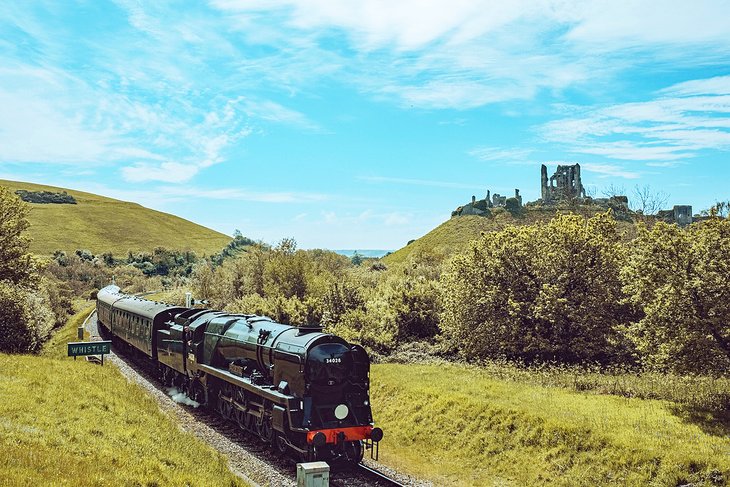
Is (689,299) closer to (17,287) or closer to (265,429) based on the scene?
(265,429)

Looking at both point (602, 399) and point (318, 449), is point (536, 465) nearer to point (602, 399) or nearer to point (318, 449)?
point (602, 399)

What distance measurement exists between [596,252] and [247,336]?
59.7 feet

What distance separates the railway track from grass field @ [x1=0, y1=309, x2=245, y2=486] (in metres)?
0.84

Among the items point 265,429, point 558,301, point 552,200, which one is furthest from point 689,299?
point 552,200

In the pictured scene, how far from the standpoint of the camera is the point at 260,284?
2195 inches

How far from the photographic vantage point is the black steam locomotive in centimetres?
1527

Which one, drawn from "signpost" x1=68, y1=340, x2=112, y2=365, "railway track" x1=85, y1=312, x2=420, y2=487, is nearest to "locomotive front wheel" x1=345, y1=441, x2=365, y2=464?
"railway track" x1=85, y1=312, x2=420, y2=487

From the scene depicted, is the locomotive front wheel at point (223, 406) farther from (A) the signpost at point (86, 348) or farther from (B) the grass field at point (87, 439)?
(A) the signpost at point (86, 348)

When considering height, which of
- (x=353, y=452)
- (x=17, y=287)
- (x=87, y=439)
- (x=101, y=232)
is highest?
(x=101, y=232)

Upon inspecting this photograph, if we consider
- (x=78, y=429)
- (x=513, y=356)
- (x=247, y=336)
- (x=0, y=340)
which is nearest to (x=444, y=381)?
(x=513, y=356)

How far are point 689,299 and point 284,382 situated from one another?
1391 cm

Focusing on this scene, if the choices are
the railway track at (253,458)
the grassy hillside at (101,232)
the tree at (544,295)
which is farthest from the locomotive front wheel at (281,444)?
the grassy hillside at (101,232)

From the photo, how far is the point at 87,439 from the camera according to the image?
13.3 meters

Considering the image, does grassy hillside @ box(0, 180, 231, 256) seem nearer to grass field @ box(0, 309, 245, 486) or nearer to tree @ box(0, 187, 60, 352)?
tree @ box(0, 187, 60, 352)
